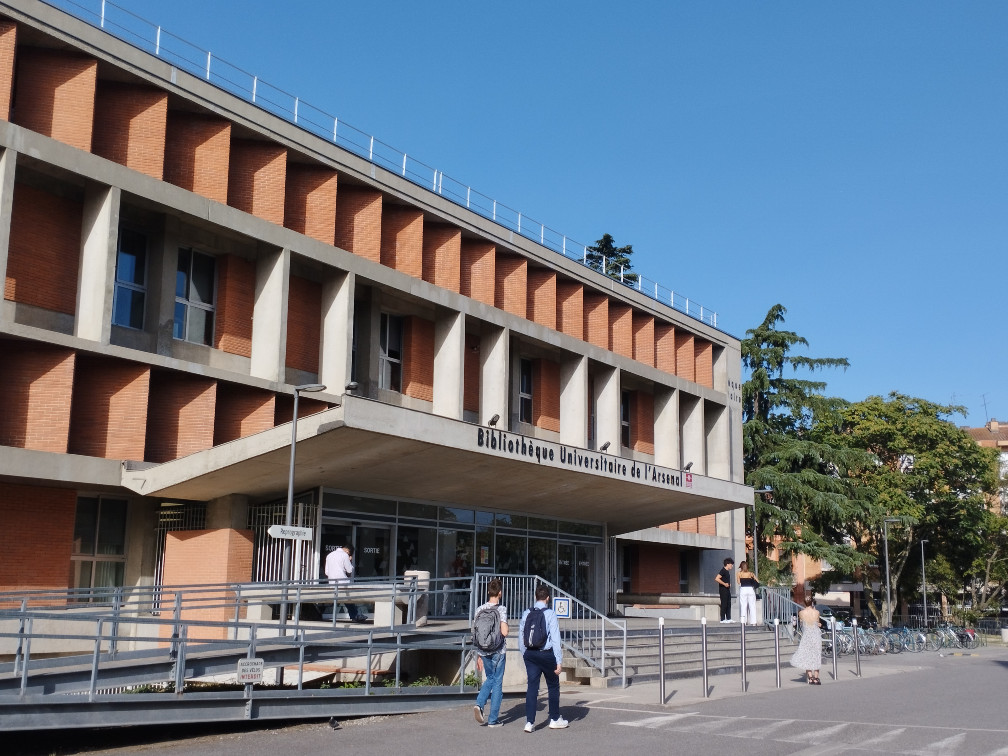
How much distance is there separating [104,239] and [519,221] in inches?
599

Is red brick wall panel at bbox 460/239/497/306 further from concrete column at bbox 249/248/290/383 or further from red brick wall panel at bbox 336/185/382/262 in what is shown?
concrete column at bbox 249/248/290/383

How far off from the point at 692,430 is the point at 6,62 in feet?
92.3

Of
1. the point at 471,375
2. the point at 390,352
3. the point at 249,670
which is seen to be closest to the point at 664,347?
the point at 471,375

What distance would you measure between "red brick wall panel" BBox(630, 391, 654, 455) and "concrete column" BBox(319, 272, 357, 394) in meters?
15.5

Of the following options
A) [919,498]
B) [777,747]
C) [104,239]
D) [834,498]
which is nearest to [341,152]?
[104,239]

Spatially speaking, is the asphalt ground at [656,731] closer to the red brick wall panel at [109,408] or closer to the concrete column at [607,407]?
the red brick wall panel at [109,408]

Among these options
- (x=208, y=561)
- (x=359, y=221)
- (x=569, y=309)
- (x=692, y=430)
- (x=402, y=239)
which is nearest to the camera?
(x=208, y=561)

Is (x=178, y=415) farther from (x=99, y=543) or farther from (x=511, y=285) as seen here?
(x=511, y=285)

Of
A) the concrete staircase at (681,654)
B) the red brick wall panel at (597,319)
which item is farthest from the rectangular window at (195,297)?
the red brick wall panel at (597,319)

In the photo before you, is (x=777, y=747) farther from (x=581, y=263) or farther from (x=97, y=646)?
(x=581, y=263)

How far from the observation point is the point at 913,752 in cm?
1044

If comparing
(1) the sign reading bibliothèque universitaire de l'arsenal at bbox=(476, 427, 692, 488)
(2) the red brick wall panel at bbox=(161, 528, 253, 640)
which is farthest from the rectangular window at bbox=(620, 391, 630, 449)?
(2) the red brick wall panel at bbox=(161, 528, 253, 640)

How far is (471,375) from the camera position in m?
31.8

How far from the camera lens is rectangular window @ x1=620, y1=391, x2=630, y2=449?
126 ft
